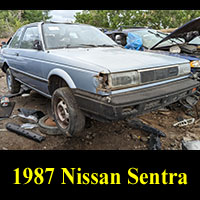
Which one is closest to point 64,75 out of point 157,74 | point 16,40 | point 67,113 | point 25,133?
point 67,113

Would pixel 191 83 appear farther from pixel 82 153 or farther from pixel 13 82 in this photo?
pixel 13 82

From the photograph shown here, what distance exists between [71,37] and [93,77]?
4.89 ft

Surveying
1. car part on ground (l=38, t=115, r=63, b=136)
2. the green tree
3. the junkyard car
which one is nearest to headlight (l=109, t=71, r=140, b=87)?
the junkyard car

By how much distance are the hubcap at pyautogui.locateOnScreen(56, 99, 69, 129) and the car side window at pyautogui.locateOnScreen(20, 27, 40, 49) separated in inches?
54.3

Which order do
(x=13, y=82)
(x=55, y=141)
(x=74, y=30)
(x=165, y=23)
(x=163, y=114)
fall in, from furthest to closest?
(x=165, y=23) → (x=13, y=82) → (x=163, y=114) → (x=74, y=30) → (x=55, y=141)

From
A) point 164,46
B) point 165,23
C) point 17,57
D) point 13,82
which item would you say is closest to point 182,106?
point 164,46

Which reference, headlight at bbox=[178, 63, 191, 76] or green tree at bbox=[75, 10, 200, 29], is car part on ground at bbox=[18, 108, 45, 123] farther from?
green tree at bbox=[75, 10, 200, 29]

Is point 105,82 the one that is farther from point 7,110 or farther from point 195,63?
point 7,110

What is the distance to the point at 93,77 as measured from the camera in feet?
6.86

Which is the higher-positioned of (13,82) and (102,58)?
(102,58)

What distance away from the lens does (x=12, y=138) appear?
2822mm

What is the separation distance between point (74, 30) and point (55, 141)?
1.99m

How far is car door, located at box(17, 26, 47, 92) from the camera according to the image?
3.16 meters

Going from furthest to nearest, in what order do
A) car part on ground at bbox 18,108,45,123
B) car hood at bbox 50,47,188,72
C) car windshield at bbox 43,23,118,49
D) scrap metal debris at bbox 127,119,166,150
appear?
car part on ground at bbox 18,108,45,123 < car windshield at bbox 43,23,118,49 < scrap metal debris at bbox 127,119,166,150 < car hood at bbox 50,47,188,72
